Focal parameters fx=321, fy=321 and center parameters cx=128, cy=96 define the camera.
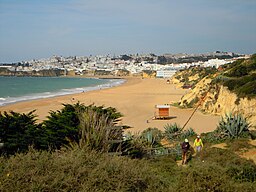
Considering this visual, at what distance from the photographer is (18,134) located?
806 cm

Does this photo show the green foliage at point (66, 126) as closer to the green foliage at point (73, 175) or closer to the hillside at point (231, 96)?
the green foliage at point (73, 175)

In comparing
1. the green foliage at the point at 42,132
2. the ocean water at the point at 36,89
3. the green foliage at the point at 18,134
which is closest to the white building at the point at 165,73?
the ocean water at the point at 36,89

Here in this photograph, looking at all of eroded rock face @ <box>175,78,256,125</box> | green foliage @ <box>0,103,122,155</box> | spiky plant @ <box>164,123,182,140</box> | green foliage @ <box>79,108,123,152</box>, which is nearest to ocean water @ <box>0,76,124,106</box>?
eroded rock face @ <box>175,78,256,125</box>

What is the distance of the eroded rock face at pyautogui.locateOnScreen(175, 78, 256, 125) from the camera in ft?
62.7

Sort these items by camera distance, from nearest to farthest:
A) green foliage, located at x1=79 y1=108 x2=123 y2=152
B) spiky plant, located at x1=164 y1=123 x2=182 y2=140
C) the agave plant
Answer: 1. green foliage, located at x1=79 y1=108 x2=123 y2=152
2. the agave plant
3. spiky plant, located at x1=164 y1=123 x2=182 y2=140

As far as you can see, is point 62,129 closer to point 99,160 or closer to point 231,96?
point 99,160

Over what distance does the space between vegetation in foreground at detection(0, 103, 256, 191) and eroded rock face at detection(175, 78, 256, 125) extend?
278 inches

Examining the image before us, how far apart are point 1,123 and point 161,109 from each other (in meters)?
15.6

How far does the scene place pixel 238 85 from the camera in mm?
22734

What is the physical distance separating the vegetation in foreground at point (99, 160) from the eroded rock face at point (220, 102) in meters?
7.07

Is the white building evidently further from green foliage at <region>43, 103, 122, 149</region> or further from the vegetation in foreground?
green foliage at <region>43, 103, 122, 149</region>

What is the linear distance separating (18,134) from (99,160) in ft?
10.6

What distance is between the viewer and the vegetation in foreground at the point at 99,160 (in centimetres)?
488

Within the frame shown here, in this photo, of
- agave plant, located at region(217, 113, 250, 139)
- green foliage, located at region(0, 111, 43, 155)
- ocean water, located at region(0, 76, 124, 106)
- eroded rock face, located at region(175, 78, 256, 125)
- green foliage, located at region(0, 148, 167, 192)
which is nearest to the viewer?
green foliage, located at region(0, 148, 167, 192)
